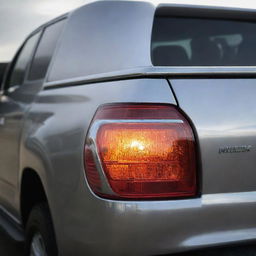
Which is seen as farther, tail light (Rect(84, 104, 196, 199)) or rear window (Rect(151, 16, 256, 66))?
rear window (Rect(151, 16, 256, 66))

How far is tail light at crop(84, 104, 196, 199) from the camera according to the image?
222 cm

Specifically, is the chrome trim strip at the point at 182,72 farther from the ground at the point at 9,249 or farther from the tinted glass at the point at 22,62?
the ground at the point at 9,249

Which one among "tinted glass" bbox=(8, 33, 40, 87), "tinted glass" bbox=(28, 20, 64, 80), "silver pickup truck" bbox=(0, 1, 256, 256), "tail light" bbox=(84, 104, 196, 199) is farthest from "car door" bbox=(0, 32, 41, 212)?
"tail light" bbox=(84, 104, 196, 199)

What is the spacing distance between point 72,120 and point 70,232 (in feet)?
1.63

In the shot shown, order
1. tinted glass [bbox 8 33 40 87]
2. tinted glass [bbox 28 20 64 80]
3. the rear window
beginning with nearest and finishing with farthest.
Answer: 1. the rear window
2. tinted glass [bbox 28 20 64 80]
3. tinted glass [bbox 8 33 40 87]

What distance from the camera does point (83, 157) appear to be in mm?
2326

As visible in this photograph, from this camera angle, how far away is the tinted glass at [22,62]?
423 cm

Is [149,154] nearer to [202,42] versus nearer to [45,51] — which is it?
[202,42]

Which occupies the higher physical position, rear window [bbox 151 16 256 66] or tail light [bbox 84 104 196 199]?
rear window [bbox 151 16 256 66]

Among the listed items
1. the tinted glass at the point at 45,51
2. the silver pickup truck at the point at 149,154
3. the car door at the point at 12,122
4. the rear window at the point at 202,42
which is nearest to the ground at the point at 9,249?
A: the car door at the point at 12,122

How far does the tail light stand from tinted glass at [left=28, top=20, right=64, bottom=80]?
4.47ft

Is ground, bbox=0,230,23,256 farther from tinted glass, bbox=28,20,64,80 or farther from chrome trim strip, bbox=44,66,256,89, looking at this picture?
chrome trim strip, bbox=44,66,256,89

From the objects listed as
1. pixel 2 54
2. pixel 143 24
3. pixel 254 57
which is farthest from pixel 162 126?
pixel 2 54

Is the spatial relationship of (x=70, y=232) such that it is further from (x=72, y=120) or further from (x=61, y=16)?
(x=61, y=16)
